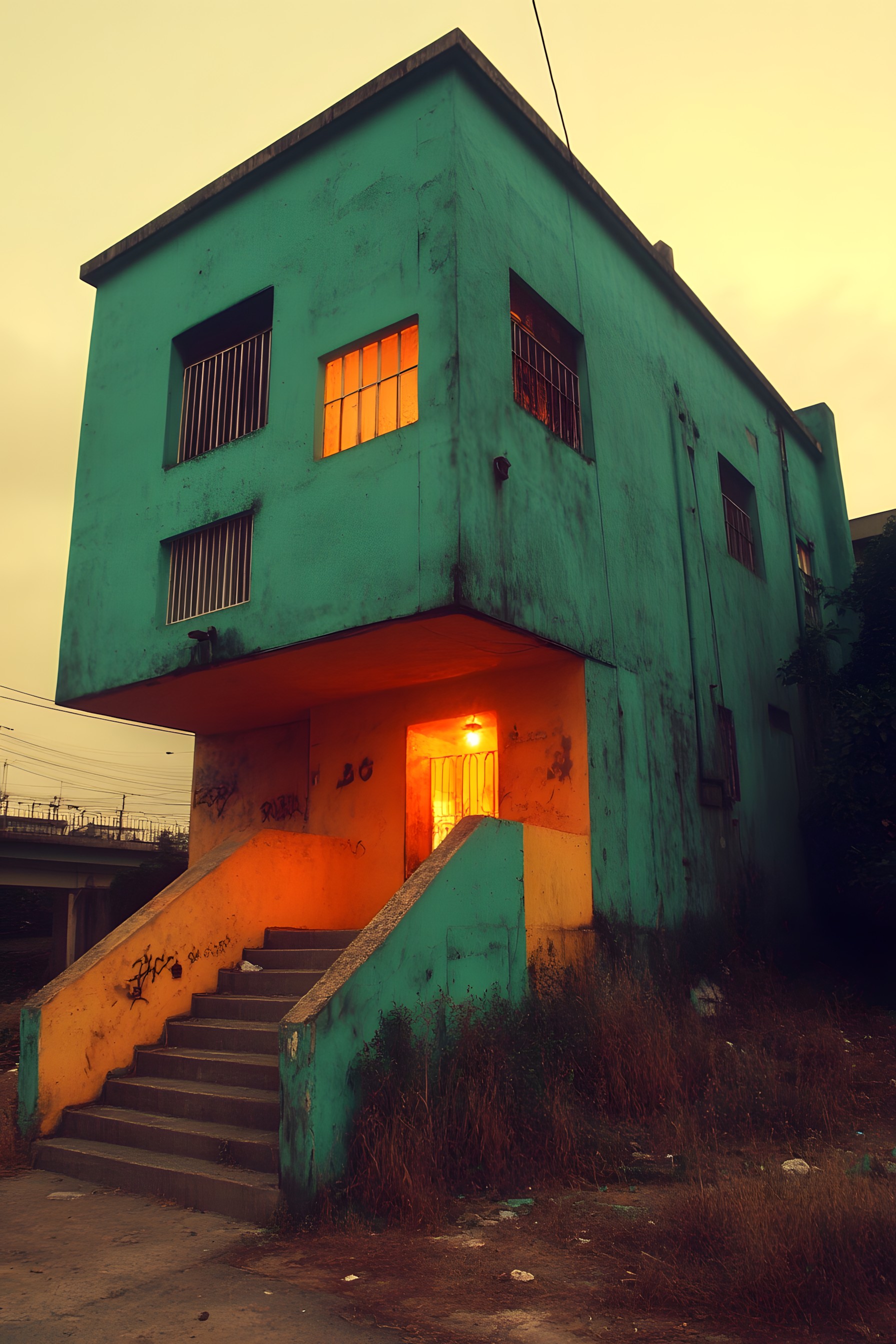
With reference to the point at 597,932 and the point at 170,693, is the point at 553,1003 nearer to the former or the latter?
the point at 597,932

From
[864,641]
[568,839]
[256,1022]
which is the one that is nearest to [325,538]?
[568,839]

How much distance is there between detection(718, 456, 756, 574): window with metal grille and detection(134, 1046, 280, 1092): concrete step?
9577 millimetres

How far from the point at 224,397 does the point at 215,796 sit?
5.26m

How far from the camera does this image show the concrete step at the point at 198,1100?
19.9ft

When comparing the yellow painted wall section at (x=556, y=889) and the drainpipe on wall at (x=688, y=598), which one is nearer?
the yellow painted wall section at (x=556, y=889)

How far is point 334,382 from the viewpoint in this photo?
30.3ft

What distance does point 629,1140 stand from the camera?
6.18m

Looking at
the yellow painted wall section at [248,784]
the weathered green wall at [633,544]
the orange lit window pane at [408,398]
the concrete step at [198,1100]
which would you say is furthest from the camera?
the yellow painted wall section at [248,784]

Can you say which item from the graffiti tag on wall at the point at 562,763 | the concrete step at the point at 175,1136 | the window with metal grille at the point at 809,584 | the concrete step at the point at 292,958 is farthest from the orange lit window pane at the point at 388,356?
the window with metal grille at the point at 809,584

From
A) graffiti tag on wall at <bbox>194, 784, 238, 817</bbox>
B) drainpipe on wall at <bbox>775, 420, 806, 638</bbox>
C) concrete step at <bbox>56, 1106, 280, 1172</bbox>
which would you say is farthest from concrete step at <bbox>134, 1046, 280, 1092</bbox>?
drainpipe on wall at <bbox>775, 420, 806, 638</bbox>

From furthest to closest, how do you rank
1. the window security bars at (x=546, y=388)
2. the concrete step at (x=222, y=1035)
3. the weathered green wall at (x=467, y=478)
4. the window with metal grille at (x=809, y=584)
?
the window with metal grille at (x=809, y=584) → the window security bars at (x=546, y=388) → the weathered green wall at (x=467, y=478) → the concrete step at (x=222, y=1035)

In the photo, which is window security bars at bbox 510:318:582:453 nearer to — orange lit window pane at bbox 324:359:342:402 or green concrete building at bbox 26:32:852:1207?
green concrete building at bbox 26:32:852:1207

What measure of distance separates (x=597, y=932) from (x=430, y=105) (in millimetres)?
8105

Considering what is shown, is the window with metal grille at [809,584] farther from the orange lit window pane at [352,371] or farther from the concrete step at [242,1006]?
the concrete step at [242,1006]
